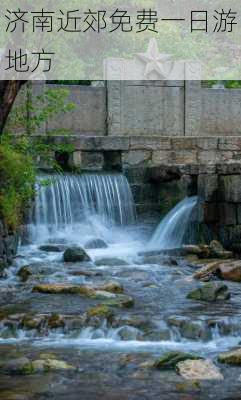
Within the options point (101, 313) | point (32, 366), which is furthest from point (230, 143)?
point (32, 366)

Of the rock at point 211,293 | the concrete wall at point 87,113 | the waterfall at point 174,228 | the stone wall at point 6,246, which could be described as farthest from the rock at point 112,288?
the concrete wall at point 87,113

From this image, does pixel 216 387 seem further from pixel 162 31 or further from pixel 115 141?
pixel 162 31

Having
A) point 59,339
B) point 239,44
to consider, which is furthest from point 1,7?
point 239,44

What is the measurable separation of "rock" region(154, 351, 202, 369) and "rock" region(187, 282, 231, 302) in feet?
11.7

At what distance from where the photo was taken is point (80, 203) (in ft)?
64.7

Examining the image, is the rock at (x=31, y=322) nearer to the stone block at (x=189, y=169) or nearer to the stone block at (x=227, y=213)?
the stone block at (x=227, y=213)

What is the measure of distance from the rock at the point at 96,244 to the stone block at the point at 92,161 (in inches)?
145

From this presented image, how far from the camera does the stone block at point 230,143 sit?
23.4m

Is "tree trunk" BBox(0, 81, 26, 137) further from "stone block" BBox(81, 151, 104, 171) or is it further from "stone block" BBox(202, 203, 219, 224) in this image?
"stone block" BBox(81, 151, 104, 171)

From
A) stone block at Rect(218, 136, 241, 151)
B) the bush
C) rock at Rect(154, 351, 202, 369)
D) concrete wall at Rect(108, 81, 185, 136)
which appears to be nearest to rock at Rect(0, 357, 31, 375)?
rock at Rect(154, 351, 202, 369)

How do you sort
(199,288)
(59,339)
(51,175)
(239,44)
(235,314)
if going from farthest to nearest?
1. (239,44)
2. (51,175)
3. (199,288)
4. (235,314)
5. (59,339)

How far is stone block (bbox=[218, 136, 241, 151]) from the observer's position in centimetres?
2336

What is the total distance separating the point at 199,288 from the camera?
12.0 meters

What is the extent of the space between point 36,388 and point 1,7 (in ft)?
71.7
